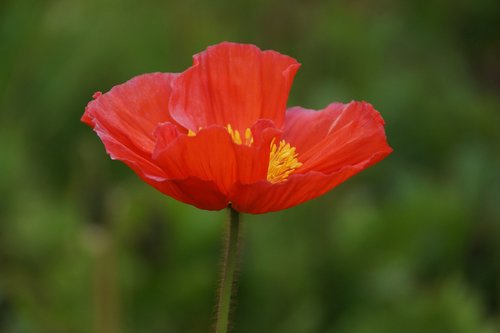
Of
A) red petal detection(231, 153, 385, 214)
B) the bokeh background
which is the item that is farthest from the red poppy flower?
the bokeh background

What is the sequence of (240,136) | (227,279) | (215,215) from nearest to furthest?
(227,279) < (240,136) < (215,215)

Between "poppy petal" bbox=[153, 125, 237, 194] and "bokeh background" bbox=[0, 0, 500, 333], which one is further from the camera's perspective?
"bokeh background" bbox=[0, 0, 500, 333]

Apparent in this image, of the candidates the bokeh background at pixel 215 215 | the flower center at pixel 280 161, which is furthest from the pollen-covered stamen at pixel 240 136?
the bokeh background at pixel 215 215

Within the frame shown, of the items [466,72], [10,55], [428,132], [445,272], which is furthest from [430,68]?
[10,55]

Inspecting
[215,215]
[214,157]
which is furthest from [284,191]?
[215,215]

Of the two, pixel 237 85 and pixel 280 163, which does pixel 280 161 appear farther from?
pixel 237 85

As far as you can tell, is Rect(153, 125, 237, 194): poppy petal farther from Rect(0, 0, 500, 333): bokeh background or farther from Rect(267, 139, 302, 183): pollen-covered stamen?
Rect(0, 0, 500, 333): bokeh background
